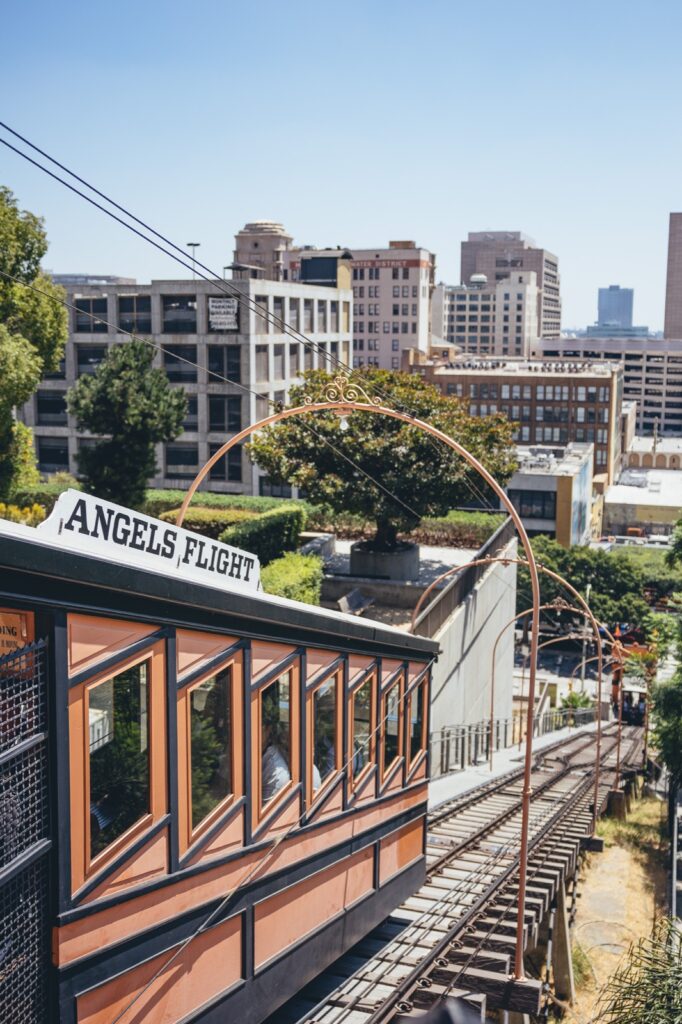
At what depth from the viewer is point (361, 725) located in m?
10.8

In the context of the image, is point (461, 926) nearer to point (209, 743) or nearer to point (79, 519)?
point (209, 743)

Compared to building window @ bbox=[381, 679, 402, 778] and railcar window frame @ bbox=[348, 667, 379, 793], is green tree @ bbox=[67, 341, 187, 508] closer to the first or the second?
building window @ bbox=[381, 679, 402, 778]

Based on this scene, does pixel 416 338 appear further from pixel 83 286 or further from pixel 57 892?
pixel 57 892

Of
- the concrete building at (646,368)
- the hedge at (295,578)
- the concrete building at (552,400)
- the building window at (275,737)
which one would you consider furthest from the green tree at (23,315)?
the concrete building at (646,368)

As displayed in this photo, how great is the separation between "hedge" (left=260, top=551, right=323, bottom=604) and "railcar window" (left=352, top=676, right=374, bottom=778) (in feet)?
47.9

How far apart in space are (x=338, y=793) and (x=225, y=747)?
2.85 metres

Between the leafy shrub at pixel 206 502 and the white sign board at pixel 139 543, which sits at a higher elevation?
the white sign board at pixel 139 543

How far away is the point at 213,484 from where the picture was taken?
5628cm

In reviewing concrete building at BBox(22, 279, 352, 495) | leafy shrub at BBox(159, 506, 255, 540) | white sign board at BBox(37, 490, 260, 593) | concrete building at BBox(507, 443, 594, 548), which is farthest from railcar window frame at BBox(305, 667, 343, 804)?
concrete building at BBox(507, 443, 594, 548)

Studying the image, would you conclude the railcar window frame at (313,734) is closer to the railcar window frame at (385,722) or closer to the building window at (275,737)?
the building window at (275,737)

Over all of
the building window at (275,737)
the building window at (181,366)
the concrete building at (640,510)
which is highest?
the building window at (181,366)

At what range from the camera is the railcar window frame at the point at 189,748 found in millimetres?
7277

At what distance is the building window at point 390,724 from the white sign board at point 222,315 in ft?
146

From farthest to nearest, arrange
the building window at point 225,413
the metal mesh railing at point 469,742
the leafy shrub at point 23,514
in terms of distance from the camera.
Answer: the building window at point 225,413 → the leafy shrub at point 23,514 → the metal mesh railing at point 469,742
